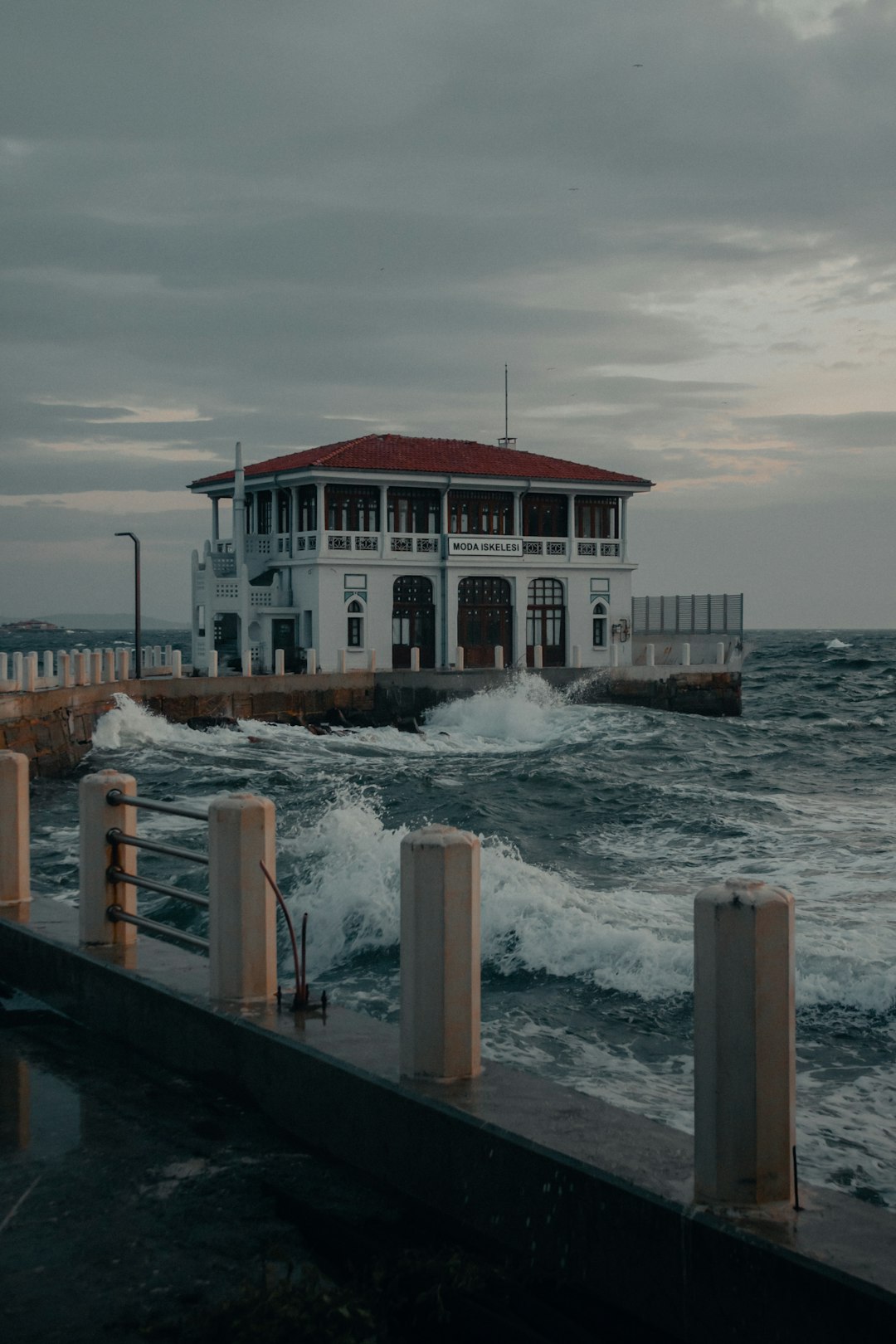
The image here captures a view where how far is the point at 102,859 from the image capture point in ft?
22.7

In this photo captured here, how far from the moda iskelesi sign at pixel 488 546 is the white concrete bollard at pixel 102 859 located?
40.2 metres

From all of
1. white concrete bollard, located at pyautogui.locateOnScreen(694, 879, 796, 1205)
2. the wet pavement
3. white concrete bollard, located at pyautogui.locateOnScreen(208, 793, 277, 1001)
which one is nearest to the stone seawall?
white concrete bollard, located at pyautogui.locateOnScreen(208, 793, 277, 1001)

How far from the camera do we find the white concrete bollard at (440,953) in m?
4.65

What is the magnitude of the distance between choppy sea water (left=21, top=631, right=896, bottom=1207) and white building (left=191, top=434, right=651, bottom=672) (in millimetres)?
6555

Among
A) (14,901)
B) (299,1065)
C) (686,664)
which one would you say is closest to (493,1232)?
(299,1065)

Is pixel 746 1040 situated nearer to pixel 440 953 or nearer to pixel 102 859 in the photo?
pixel 440 953

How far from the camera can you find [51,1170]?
16.4ft

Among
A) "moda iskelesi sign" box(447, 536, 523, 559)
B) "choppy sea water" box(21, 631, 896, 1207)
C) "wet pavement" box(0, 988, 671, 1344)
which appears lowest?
"choppy sea water" box(21, 631, 896, 1207)

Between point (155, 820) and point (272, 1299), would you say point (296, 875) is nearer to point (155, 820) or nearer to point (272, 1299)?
point (155, 820)

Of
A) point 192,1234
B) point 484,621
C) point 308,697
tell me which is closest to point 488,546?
point 484,621

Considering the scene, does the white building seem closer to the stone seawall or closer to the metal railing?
the stone seawall

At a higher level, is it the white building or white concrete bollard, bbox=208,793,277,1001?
the white building

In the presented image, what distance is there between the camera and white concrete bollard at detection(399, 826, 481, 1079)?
4.65 meters

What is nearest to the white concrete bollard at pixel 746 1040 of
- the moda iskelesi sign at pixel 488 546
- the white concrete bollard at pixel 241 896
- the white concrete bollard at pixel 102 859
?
the white concrete bollard at pixel 241 896
